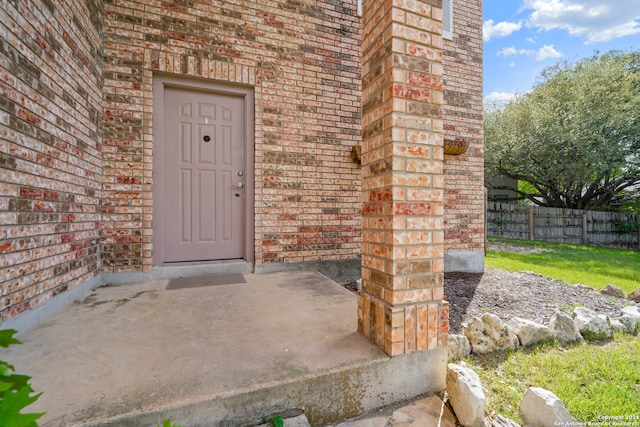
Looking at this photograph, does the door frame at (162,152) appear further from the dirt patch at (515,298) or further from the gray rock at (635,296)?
the gray rock at (635,296)

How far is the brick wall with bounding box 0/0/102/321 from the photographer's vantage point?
64.8 inches

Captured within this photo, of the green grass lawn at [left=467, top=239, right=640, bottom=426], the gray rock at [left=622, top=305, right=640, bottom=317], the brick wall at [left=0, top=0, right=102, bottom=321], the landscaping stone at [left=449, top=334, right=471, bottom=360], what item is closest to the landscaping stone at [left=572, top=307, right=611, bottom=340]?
the green grass lawn at [left=467, top=239, right=640, bottom=426]

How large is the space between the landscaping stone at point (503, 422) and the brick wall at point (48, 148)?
2.62 meters

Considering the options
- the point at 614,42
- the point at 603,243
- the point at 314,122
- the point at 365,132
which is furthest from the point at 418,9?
the point at 614,42

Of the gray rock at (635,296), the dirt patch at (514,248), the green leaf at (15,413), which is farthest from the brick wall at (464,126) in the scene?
the green leaf at (15,413)

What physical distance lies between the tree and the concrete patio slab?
10469mm

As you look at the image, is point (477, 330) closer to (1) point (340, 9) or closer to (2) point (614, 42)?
(1) point (340, 9)

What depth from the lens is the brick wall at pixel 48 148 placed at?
1646 mm

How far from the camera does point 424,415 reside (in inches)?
53.2

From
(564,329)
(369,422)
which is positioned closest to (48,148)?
(369,422)

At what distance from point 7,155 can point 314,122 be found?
262cm

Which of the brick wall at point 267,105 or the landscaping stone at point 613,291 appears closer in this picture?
the brick wall at point 267,105

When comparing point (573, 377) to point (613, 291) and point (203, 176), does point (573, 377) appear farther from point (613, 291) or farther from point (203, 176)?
point (203, 176)

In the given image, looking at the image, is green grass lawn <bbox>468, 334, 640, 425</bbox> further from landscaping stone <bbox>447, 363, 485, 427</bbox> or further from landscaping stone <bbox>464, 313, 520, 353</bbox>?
landscaping stone <bbox>447, 363, 485, 427</bbox>
